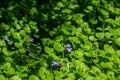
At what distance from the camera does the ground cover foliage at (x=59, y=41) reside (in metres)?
2.77

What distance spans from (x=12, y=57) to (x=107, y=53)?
79cm

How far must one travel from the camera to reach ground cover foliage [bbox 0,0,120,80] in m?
2.77

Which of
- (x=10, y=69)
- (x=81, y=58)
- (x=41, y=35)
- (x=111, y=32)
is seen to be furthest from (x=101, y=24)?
(x=10, y=69)

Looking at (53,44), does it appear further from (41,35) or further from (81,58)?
(41,35)

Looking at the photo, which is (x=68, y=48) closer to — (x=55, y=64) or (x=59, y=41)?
(x=59, y=41)

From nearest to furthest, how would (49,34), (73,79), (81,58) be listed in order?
(73,79)
(81,58)
(49,34)

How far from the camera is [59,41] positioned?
10.2 ft

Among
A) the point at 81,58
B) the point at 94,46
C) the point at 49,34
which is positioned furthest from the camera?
the point at 49,34

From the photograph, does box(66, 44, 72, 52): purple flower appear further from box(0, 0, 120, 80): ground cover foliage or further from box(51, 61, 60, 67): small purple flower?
box(51, 61, 60, 67): small purple flower

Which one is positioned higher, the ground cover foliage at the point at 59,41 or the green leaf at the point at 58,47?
the green leaf at the point at 58,47

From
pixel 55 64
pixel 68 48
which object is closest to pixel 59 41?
pixel 68 48

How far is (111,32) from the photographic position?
10.8 feet

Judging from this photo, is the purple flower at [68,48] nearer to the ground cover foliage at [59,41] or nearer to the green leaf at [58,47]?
the ground cover foliage at [59,41]

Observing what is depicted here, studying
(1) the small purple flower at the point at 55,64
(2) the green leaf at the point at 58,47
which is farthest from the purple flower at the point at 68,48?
(1) the small purple flower at the point at 55,64
